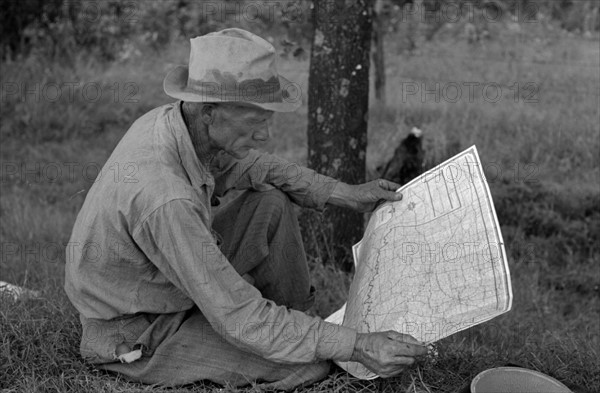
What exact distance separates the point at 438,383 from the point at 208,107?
4.51 feet

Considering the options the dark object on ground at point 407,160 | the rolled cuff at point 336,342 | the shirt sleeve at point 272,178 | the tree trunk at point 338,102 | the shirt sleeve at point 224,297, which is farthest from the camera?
the dark object on ground at point 407,160

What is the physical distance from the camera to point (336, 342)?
8.68ft

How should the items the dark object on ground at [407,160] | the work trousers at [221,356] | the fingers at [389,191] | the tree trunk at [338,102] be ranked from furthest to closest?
the dark object on ground at [407,160], the tree trunk at [338,102], the fingers at [389,191], the work trousers at [221,356]

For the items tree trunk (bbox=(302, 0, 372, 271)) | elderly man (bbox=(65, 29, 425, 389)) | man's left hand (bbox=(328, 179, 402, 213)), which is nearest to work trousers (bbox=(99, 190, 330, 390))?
elderly man (bbox=(65, 29, 425, 389))

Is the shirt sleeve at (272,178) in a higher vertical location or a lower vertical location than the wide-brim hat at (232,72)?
lower

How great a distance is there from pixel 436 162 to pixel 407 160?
0.67 meters

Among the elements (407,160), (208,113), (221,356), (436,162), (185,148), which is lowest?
(436,162)

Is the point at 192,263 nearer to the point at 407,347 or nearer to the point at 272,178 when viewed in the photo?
the point at 407,347

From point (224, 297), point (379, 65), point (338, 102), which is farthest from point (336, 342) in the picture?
point (379, 65)

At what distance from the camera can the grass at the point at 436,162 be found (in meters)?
3.24

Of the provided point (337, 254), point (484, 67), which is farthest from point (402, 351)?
point (484, 67)

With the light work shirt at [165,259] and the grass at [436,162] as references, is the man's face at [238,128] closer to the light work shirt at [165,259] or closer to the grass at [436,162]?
the light work shirt at [165,259]

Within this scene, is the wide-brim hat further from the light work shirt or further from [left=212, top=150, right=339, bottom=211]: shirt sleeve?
[left=212, top=150, right=339, bottom=211]: shirt sleeve

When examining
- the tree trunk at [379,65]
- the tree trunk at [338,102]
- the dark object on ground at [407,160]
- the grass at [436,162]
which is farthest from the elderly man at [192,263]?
the tree trunk at [379,65]
